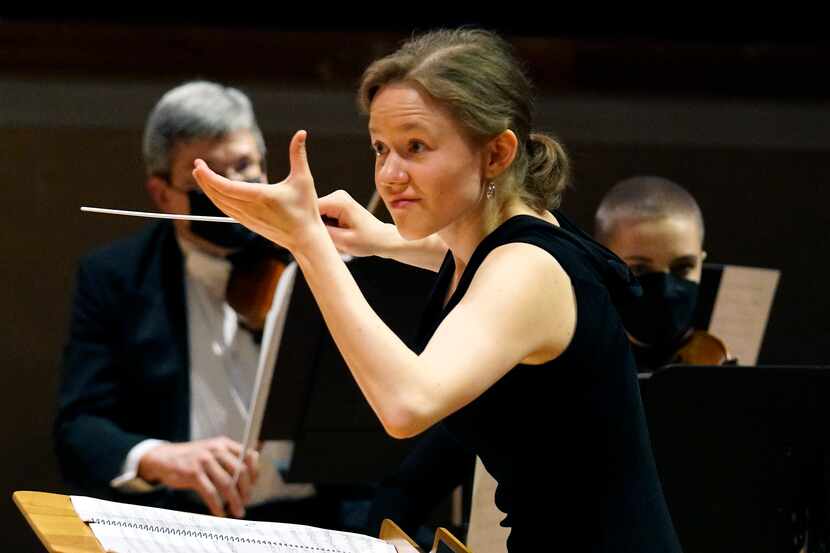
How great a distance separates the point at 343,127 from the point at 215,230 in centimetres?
92

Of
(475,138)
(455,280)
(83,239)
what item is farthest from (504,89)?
(83,239)

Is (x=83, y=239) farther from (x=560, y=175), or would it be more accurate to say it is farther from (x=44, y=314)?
(x=560, y=175)

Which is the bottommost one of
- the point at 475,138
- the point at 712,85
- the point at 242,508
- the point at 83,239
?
the point at 242,508

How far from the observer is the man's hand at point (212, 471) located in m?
2.30

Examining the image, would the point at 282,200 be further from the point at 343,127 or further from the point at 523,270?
the point at 343,127

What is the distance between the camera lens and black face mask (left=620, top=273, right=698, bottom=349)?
7.25 feet

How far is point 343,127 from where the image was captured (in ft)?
10.9

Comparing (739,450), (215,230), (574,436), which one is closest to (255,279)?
(215,230)

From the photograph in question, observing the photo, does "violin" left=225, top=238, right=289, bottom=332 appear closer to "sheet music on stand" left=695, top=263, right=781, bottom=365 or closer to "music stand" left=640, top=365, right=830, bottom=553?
"sheet music on stand" left=695, top=263, right=781, bottom=365

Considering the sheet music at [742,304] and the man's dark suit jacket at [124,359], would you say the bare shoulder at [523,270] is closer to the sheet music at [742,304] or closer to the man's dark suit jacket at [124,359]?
the sheet music at [742,304]

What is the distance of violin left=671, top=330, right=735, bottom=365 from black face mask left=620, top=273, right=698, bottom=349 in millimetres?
40

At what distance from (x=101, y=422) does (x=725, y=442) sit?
4.04 ft

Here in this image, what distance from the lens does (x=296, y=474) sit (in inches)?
91.7

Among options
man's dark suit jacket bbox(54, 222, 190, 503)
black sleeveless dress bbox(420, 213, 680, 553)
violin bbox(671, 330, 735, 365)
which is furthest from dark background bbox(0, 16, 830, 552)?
black sleeveless dress bbox(420, 213, 680, 553)
